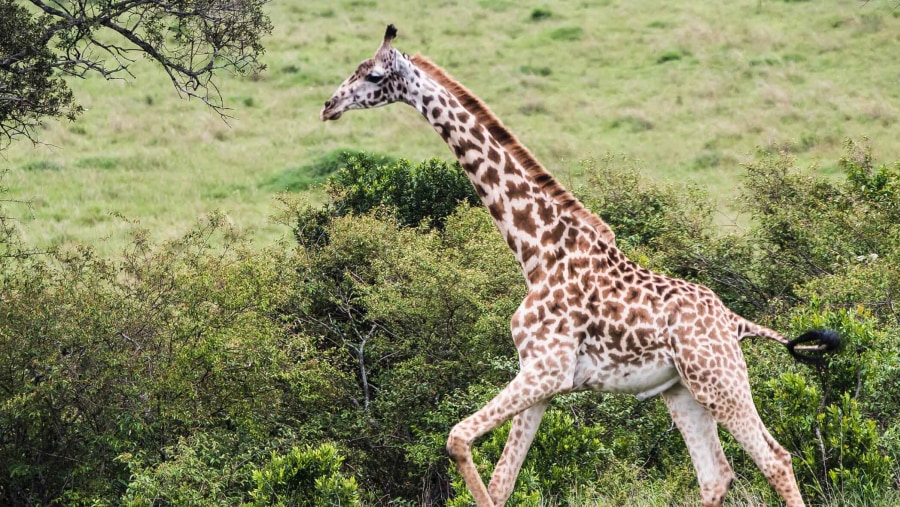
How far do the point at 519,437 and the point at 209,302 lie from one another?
23.9 feet

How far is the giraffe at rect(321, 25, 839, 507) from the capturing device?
24.1ft

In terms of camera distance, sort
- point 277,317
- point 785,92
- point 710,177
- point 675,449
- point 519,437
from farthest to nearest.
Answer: point 785,92
point 710,177
point 277,317
point 675,449
point 519,437

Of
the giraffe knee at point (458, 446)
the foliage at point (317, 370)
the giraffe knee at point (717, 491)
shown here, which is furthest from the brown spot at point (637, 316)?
the foliage at point (317, 370)

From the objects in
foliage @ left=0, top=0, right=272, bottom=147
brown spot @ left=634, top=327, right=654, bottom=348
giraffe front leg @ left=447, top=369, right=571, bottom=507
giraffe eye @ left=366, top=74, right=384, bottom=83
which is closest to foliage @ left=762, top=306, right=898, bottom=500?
brown spot @ left=634, top=327, right=654, bottom=348

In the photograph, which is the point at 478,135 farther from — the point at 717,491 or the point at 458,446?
the point at 717,491

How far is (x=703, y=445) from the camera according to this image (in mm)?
7730

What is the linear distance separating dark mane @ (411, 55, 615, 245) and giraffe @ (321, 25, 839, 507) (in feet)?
0.03

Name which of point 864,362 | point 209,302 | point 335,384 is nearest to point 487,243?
point 335,384

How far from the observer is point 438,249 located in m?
15.2

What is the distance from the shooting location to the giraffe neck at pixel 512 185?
7.74 m

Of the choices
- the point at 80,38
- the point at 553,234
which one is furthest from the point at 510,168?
the point at 80,38

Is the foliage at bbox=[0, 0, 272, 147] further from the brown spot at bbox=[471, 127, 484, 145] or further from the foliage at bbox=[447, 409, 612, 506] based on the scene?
the foliage at bbox=[447, 409, 612, 506]

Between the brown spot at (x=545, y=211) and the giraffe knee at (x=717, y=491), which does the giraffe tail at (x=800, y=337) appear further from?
the brown spot at (x=545, y=211)

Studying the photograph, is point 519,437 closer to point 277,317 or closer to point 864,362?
point 864,362
